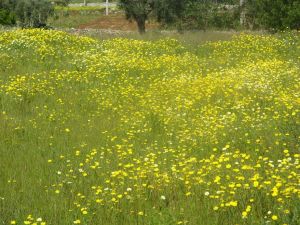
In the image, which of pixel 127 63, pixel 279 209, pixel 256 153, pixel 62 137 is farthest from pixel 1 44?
pixel 279 209

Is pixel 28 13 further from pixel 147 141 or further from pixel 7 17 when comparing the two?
pixel 147 141

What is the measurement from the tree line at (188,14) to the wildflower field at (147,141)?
1001cm

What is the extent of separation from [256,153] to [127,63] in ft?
28.7

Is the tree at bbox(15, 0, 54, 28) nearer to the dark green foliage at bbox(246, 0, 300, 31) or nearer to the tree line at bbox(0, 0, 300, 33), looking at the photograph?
the tree line at bbox(0, 0, 300, 33)

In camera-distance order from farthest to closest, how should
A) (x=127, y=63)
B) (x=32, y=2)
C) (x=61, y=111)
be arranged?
1. (x=32, y=2)
2. (x=127, y=63)
3. (x=61, y=111)

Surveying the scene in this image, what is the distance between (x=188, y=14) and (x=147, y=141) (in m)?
29.1

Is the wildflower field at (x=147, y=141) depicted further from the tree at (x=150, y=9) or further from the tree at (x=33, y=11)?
the tree at (x=150, y=9)

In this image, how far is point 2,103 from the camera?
10055mm

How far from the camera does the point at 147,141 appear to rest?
7.96 m

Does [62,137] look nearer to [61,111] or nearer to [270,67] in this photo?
[61,111]

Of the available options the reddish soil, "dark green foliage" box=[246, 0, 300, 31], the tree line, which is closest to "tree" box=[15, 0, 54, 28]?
the tree line

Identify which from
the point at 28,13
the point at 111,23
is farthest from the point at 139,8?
the point at 111,23

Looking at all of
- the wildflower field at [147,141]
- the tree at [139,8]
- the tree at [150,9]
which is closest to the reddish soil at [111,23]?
the tree at [150,9]

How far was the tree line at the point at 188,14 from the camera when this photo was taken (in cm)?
2414
